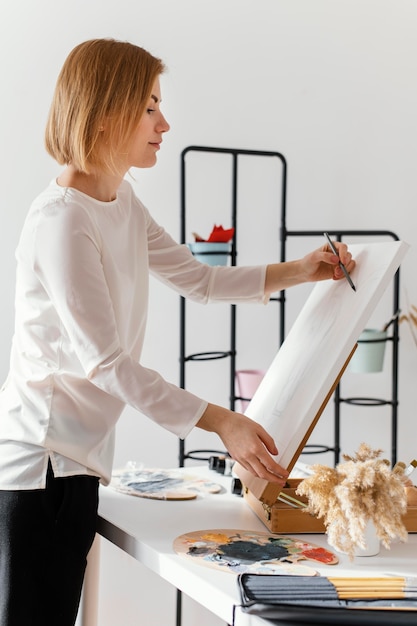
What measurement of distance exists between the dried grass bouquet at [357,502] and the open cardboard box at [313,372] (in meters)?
0.09

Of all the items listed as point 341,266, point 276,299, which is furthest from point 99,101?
point 276,299

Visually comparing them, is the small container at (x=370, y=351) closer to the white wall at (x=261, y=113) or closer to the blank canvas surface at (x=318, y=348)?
the white wall at (x=261, y=113)

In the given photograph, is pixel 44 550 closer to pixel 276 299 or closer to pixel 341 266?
pixel 341 266

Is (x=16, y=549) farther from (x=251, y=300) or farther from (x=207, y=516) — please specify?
(x=251, y=300)

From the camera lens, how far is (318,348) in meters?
1.48

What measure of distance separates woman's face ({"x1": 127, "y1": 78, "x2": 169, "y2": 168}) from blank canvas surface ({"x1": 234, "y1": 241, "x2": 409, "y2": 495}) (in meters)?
0.43

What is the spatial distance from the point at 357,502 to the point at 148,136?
0.70 metres

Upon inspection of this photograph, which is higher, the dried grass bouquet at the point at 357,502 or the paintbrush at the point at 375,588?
the dried grass bouquet at the point at 357,502

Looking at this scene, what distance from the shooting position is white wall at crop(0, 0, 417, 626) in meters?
2.70

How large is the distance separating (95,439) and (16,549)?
0.21 meters

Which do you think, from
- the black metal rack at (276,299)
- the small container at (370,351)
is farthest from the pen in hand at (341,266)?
the small container at (370,351)

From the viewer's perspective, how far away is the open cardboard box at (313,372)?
1.35 m

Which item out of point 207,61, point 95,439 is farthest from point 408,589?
point 207,61

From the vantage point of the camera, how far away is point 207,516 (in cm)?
151
